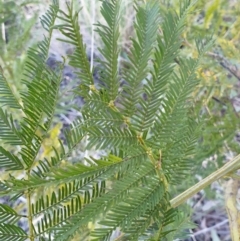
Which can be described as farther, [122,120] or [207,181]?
[207,181]

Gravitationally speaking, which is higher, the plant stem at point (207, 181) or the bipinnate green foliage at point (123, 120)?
the bipinnate green foliage at point (123, 120)

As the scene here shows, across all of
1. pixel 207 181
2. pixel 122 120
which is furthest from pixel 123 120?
pixel 207 181

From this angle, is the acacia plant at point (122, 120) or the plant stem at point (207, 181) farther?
the plant stem at point (207, 181)

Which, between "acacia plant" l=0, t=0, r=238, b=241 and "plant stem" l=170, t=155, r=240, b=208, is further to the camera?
"plant stem" l=170, t=155, r=240, b=208

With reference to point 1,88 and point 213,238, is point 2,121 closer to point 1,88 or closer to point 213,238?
point 1,88

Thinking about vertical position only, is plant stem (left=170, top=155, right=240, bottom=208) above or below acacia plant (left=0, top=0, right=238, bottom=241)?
below

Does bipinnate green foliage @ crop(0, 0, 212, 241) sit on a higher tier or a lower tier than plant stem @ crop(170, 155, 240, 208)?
higher

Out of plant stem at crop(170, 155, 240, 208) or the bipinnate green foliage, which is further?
plant stem at crop(170, 155, 240, 208)

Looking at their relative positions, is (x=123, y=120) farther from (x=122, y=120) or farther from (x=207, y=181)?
(x=207, y=181)

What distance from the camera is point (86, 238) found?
634 mm

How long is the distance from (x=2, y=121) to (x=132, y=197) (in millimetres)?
139

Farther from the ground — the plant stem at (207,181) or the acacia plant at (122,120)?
the acacia plant at (122,120)

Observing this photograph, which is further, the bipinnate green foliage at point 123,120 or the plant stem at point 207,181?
the plant stem at point 207,181

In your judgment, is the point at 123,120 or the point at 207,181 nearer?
the point at 123,120
